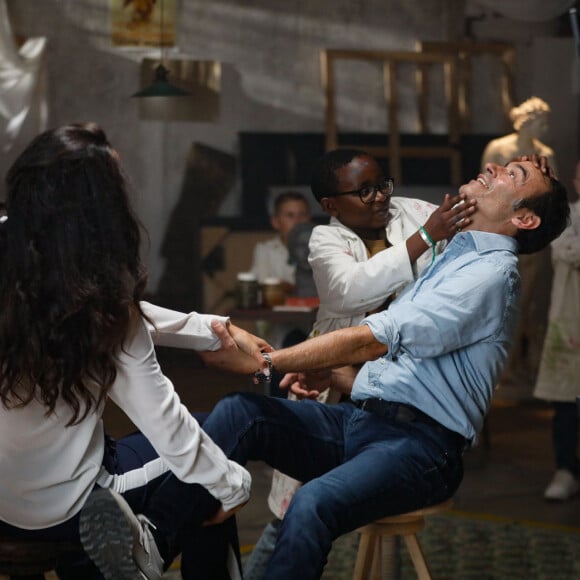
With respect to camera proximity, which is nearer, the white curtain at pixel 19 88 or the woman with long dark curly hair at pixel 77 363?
the woman with long dark curly hair at pixel 77 363

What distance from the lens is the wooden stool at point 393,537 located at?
249 centimetres

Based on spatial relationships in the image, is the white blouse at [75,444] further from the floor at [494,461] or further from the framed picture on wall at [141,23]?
the framed picture on wall at [141,23]

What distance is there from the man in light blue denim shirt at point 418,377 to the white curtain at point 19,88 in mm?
1590

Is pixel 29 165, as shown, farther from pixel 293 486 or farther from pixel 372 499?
pixel 293 486

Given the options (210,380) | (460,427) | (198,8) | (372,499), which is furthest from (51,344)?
(198,8)

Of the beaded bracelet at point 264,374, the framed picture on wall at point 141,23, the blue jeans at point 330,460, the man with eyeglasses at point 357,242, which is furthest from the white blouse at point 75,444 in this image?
the framed picture on wall at point 141,23

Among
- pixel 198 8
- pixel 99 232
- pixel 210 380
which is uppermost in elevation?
pixel 198 8

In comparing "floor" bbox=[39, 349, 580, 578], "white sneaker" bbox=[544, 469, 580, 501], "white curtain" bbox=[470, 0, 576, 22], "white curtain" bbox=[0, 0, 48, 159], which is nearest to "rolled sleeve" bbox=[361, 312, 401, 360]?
"floor" bbox=[39, 349, 580, 578]

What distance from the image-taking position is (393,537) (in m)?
2.64

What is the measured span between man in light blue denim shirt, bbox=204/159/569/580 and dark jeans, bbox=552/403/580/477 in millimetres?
1864

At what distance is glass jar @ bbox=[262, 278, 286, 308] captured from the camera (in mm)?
3746

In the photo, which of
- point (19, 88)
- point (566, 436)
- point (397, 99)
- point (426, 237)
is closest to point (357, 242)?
point (426, 237)

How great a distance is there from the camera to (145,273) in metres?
2.16

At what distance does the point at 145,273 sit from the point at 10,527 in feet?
1.72
